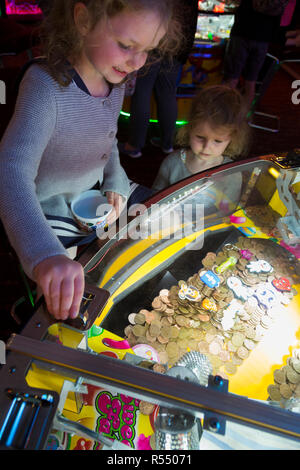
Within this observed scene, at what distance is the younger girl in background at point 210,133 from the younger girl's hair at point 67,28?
651mm

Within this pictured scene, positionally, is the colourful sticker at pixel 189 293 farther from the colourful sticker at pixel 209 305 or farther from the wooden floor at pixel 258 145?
the wooden floor at pixel 258 145

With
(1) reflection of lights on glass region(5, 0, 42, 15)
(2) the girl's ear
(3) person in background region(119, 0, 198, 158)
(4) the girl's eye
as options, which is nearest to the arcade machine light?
(1) reflection of lights on glass region(5, 0, 42, 15)

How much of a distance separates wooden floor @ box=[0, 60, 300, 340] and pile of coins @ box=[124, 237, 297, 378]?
3.26ft

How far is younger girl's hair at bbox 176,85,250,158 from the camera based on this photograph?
179 centimetres

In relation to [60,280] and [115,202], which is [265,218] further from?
[60,280]

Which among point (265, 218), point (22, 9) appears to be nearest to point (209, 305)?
point (265, 218)

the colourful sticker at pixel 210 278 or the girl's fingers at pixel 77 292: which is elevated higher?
the colourful sticker at pixel 210 278

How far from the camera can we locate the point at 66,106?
3.71 ft

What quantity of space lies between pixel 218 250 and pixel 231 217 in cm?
25

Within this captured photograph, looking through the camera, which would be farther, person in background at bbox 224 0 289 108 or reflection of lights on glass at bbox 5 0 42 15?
reflection of lights on glass at bbox 5 0 42 15

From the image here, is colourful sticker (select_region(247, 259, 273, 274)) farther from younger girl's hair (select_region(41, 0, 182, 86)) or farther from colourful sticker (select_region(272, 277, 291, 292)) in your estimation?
younger girl's hair (select_region(41, 0, 182, 86))

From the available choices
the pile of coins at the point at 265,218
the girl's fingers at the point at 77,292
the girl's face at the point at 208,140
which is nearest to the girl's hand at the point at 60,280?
the girl's fingers at the point at 77,292

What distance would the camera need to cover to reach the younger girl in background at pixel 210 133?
1.80 metres
